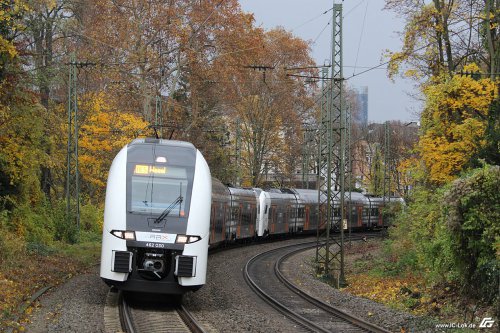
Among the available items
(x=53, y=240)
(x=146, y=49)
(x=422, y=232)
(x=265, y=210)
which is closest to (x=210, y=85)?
(x=146, y=49)

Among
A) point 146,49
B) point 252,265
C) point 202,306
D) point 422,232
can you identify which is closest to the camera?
point 202,306

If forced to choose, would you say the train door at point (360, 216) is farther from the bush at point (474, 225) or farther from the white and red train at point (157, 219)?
the white and red train at point (157, 219)

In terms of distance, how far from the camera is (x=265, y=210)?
4091 centimetres

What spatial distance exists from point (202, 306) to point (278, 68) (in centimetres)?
4356

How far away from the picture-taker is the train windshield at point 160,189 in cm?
1395

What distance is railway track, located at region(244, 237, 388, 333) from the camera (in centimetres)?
1352

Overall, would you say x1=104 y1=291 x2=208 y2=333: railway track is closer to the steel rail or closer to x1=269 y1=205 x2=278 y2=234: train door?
the steel rail

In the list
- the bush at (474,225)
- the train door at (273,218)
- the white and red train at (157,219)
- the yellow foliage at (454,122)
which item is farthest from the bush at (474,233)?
the train door at (273,218)

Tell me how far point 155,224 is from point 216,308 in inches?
97.2

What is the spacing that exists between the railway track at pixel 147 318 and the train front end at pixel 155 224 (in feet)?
1.47

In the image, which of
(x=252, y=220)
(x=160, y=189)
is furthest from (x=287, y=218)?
(x=160, y=189)

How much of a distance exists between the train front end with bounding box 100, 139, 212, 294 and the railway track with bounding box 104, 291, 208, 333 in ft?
1.47

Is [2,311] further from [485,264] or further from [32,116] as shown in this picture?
[32,116]

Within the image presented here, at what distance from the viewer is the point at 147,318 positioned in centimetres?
1297
